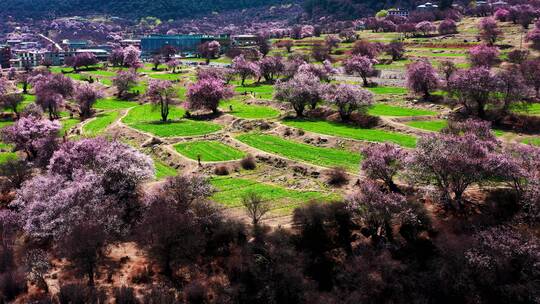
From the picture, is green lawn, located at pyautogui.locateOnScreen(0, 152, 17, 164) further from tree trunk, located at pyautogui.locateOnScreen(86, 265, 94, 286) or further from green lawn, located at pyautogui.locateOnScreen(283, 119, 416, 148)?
green lawn, located at pyautogui.locateOnScreen(283, 119, 416, 148)

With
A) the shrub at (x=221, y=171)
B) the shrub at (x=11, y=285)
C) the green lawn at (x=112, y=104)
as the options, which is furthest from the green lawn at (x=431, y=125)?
the green lawn at (x=112, y=104)

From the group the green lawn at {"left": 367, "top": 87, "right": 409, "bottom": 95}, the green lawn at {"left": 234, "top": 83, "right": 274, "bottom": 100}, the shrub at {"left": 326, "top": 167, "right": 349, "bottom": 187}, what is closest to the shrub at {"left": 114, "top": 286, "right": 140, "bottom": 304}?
the shrub at {"left": 326, "top": 167, "right": 349, "bottom": 187}

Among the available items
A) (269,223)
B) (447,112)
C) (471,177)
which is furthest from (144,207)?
(447,112)

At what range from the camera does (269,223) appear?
131 feet

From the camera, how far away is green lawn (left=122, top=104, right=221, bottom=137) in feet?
232

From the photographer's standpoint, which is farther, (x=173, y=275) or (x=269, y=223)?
(x=269, y=223)

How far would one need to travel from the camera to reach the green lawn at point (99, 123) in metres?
74.8

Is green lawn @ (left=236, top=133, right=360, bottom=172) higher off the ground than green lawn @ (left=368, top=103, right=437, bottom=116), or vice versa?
green lawn @ (left=368, top=103, right=437, bottom=116)

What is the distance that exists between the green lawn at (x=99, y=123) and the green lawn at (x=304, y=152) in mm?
26032

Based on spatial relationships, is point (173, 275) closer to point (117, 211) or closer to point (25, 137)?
point (117, 211)

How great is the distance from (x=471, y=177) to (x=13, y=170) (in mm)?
47867

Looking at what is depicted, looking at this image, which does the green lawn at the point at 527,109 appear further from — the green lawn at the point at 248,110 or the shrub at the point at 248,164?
the shrub at the point at 248,164

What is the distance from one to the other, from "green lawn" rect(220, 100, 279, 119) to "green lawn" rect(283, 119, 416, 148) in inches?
282

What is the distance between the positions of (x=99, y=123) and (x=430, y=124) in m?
56.4
